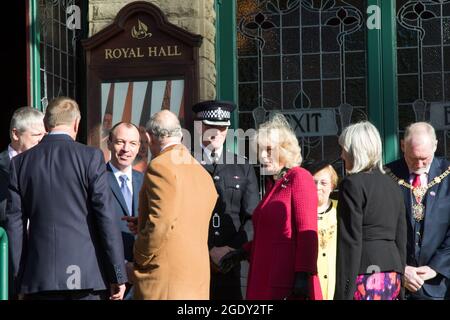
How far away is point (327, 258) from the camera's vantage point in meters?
7.22

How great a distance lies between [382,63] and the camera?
9.55 m

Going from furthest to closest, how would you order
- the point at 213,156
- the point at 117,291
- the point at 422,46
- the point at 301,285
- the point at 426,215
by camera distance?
the point at 422,46 → the point at 213,156 → the point at 426,215 → the point at 117,291 → the point at 301,285

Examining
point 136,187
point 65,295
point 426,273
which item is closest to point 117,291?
point 65,295

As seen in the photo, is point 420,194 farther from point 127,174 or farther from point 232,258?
point 127,174

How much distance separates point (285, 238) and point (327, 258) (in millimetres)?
716

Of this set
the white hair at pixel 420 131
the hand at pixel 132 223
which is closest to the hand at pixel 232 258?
the hand at pixel 132 223

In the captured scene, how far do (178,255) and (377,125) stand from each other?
3.55 metres

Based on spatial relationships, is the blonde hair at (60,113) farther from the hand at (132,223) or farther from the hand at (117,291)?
the hand at (117,291)

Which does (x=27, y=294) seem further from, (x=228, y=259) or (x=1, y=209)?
(x=228, y=259)

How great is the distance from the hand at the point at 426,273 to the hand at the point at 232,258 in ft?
3.94

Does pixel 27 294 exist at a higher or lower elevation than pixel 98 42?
lower

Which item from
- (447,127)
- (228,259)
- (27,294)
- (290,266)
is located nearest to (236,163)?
(228,259)

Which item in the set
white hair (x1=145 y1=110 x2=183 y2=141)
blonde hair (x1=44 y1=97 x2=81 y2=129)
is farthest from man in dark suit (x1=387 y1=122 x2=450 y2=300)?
blonde hair (x1=44 y1=97 x2=81 y2=129)
